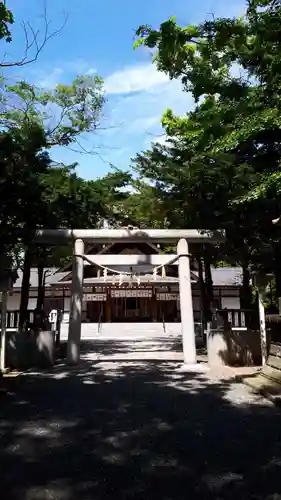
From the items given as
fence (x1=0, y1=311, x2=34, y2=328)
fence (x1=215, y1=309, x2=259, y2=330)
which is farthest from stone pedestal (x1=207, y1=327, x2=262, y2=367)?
fence (x1=0, y1=311, x2=34, y2=328)

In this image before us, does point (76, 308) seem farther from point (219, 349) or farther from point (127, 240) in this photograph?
point (219, 349)

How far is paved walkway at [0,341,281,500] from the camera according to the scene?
3838mm

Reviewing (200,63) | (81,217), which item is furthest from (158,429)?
(81,217)

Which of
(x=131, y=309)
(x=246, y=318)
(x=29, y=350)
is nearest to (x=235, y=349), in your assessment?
(x=246, y=318)

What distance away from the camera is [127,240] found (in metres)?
13.9

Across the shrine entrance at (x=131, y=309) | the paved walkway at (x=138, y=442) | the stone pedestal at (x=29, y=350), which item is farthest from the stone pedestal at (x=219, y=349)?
the shrine entrance at (x=131, y=309)

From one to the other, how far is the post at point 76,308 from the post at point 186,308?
2867mm

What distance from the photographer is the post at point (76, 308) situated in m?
12.6

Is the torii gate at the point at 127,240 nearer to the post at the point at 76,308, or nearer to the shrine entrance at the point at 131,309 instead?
the post at the point at 76,308

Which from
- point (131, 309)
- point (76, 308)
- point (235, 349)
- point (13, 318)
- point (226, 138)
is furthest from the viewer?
point (131, 309)

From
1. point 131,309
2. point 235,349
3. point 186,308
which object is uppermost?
point 131,309

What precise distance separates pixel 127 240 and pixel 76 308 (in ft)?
8.25

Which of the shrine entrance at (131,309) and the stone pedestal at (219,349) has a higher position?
the shrine entrance at (131,309)

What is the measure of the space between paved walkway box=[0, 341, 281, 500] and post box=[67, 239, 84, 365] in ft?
10.6
